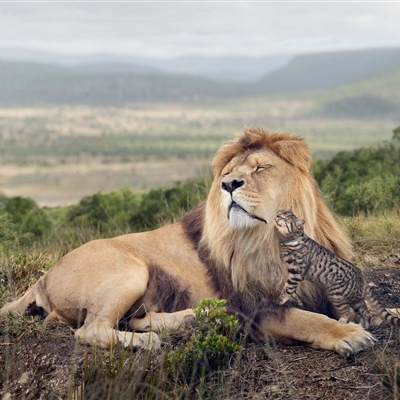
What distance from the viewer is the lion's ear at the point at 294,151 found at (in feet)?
15.8

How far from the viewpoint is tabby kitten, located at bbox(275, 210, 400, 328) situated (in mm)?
4641

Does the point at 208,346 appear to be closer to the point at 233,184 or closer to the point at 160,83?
the point at 233,184

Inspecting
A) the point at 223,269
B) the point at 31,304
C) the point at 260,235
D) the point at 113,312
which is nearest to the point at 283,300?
the point at 260,235

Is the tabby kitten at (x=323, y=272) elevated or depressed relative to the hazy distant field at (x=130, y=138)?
elevated

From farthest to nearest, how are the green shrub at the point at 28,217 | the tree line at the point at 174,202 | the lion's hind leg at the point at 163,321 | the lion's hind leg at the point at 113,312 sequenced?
the green shrub at the point at 28,217
the tree line at the point at 174,202
the lion's hind leg at the point at 163,321
the lion's hind leg at the point at 113,312

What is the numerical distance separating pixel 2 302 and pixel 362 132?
7266cm

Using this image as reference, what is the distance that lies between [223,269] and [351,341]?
39.3 inches

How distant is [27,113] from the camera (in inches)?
4119

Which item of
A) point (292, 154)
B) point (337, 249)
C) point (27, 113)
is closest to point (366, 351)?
point (337, 249)

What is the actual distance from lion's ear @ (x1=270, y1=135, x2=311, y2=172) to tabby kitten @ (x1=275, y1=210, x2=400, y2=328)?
330 mm

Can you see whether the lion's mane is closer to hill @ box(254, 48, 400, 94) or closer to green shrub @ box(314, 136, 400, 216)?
green shrub @ box(314, 136, 400, 216)

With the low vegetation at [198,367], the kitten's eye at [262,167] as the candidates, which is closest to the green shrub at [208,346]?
the low vegetation at [198,367]

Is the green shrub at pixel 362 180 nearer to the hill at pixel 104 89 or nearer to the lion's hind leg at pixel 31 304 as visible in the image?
the lion's hind leg at pixel 31 304

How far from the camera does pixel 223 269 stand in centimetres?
508
